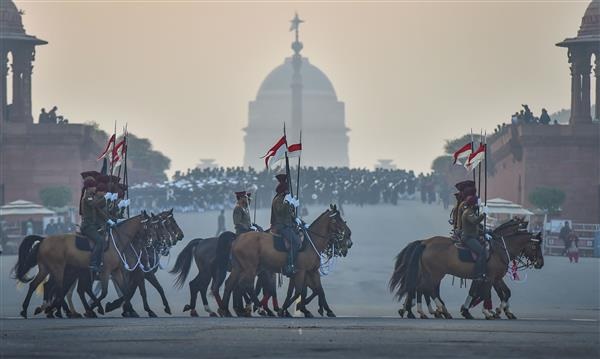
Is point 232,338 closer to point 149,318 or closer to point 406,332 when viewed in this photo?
point 406,332

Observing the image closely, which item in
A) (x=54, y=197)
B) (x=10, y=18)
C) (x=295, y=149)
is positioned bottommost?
(x=54, y=197)

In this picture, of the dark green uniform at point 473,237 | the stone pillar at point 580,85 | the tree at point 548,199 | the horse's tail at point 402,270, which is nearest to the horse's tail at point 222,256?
the horse's tail at point 402,270

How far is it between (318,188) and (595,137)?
13897 millimetres

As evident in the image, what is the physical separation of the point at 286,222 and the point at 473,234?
3481 millimetres

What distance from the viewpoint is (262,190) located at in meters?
90.2

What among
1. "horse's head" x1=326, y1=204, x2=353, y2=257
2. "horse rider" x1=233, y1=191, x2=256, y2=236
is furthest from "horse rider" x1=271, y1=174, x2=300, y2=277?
"horse rider" x1=233, y1=191, x2=256, y2=236

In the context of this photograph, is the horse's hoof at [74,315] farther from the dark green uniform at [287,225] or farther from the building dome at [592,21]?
the building dome at [592,21]

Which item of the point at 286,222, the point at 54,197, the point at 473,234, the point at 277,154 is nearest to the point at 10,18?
the point at 54,197

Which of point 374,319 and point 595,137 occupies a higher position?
point 595,137

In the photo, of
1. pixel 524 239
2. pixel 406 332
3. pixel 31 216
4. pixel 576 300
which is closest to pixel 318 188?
pixel 31 216

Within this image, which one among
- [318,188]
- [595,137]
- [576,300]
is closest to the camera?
A: [576,300]

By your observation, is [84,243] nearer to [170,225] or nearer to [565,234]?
[170,225]

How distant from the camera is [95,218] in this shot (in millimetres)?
38688

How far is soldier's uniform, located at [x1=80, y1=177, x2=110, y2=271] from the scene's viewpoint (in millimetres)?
38344
